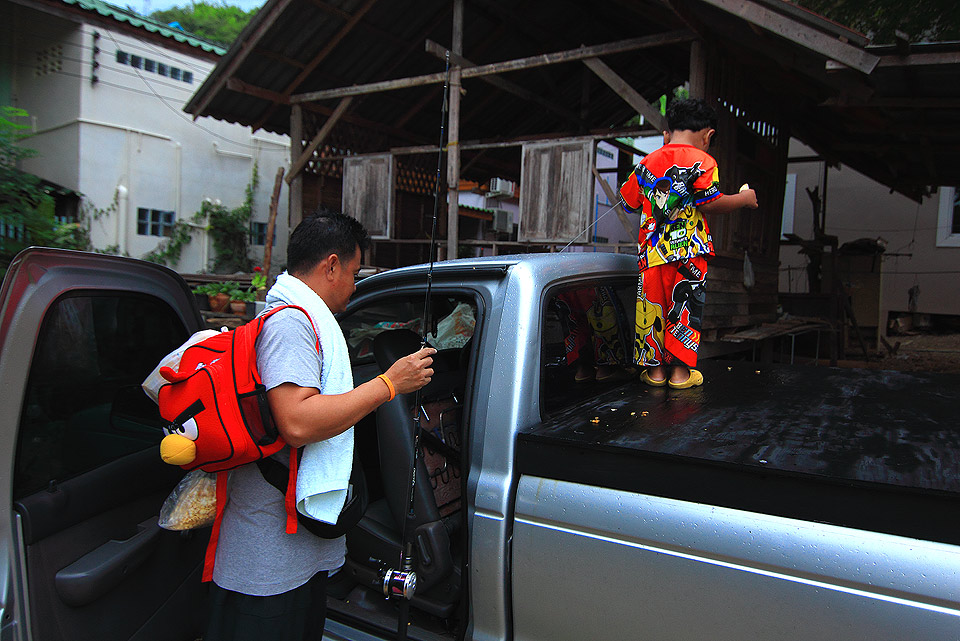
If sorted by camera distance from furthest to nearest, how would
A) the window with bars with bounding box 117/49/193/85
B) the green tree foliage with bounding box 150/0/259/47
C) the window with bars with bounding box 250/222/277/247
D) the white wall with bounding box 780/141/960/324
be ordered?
the green tree foliage with bounding box 150/0/259/47, the window with bars with bounding box 250/222/277/247, the window with bars with bounding box 117/49/193/85, the white wall with bounding box 780/141/960/324

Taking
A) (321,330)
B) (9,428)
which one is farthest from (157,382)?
(321,330)

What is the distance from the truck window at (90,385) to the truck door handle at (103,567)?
27cm

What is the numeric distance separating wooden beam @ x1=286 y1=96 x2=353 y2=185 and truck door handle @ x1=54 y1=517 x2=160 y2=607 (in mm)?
7947

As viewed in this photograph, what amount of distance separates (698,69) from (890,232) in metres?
9.14

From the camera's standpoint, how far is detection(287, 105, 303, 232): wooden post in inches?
379

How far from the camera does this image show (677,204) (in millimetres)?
2809

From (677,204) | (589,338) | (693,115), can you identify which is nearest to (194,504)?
(589,338)

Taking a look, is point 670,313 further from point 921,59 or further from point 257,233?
point 257,233

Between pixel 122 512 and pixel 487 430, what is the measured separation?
1313 mm

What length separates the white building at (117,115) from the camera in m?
12.0

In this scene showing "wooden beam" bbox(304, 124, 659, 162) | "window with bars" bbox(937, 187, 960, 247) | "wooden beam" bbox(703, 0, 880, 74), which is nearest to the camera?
"wooden beam" bbox(703, 0, 880, 74)

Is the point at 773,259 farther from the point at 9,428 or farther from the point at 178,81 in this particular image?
the point at 178,81

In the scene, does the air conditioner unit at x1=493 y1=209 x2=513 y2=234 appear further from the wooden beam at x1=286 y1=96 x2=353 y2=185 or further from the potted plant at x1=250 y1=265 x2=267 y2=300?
the potted plant at x1=250 y1=265 x2=267 y2=300

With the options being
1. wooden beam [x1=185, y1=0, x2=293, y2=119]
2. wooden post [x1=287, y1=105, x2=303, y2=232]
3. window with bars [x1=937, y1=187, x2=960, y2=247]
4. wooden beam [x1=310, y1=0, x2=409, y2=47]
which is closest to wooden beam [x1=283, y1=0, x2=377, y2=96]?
wooden beam [x1=310, y1=0, x2=409, y2=47]
